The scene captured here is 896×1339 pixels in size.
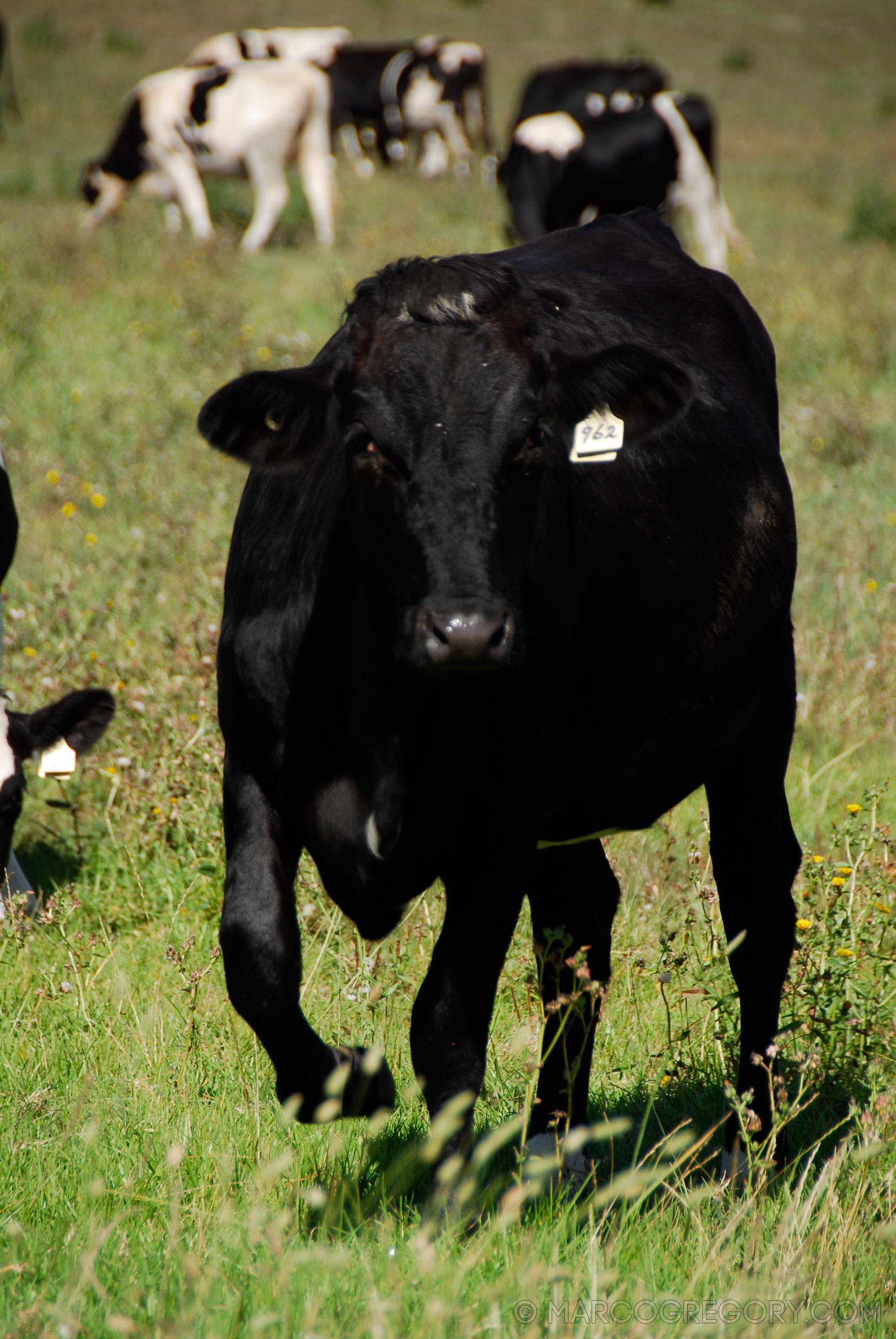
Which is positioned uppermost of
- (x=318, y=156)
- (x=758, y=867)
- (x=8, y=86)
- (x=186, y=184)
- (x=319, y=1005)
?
(x=8, y=86)

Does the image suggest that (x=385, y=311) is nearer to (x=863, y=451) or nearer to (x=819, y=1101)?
(x=819, y=1101)

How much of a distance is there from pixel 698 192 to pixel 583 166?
69.9 inches

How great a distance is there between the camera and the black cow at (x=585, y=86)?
20.2 metres

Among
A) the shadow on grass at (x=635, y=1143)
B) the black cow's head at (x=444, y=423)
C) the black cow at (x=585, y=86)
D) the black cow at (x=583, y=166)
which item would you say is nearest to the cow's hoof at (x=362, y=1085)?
the shadow on grass at (x=635, y=1143)

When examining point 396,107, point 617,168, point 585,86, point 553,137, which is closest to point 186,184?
point 553,137

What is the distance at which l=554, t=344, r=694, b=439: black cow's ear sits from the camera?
2.70m

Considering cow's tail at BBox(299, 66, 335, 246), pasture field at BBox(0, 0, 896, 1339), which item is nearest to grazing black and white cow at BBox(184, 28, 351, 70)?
cow's tail at BBox(299, 66, 335, 246)

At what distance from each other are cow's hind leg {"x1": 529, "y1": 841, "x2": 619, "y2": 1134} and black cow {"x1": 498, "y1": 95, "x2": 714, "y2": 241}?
13338 mm

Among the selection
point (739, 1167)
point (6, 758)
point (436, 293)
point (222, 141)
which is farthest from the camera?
point (222, 141)

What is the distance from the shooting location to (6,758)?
4234 millimetres

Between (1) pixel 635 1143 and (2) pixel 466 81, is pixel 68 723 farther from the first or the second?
(2) pixel 466 81

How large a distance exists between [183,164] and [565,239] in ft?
50.2

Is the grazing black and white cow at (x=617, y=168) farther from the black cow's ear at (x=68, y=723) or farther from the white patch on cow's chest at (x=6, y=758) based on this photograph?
the white patch on cow's chest at (x=6, y=758)

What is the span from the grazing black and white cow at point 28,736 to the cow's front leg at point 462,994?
6.52ft
